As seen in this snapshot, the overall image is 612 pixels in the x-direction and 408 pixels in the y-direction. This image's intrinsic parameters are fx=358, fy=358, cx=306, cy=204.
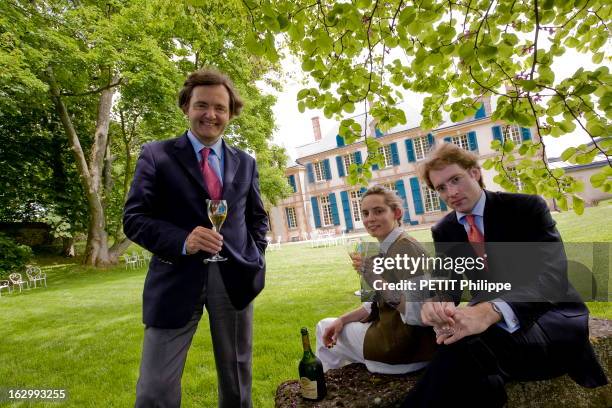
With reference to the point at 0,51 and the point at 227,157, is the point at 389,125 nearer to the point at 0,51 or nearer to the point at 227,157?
the point at 227,157

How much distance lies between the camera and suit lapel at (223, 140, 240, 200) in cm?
207

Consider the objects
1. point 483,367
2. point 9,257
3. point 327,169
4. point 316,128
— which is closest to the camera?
point 483,367

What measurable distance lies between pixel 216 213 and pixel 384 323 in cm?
105

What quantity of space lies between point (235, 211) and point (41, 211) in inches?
696

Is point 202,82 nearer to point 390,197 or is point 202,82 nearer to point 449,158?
Answer: point 390,197

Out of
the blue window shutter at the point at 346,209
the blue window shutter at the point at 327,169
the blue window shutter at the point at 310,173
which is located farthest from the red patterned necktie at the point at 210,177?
the blue window shutter at the point at 310,173

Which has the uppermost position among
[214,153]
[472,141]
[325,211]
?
[472,141]

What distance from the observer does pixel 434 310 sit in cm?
154

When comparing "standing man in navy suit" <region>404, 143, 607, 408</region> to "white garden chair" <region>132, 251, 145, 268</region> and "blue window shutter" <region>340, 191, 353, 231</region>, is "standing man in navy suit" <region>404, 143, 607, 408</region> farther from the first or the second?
"blue window shutter" <region>340, 191, 353, 231</region>

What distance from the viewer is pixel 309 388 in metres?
1.91

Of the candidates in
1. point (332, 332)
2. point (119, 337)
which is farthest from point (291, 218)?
point (332, 332)

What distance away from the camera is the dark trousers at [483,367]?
4.88 ft

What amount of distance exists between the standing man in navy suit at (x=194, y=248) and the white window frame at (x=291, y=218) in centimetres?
3037

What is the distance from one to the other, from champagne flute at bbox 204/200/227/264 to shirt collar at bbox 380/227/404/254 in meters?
0.86
